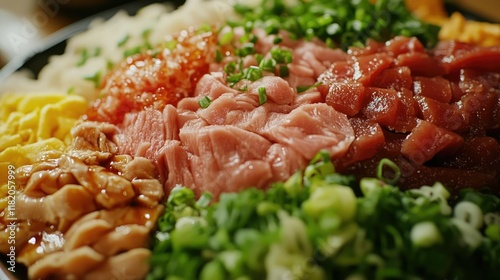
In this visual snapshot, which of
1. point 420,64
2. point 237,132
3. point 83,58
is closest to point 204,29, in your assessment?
point 83,58

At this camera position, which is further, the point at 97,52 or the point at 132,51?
the point at 97,52

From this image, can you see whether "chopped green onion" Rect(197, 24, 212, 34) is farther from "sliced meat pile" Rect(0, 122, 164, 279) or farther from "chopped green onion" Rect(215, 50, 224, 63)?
"sliced meat pile" Rect(0, 122, 164, 279)

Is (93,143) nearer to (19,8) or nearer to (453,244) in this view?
(453,244)

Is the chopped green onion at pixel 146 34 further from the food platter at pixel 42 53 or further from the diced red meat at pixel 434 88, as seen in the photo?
the diced red meat at pixel 434 88

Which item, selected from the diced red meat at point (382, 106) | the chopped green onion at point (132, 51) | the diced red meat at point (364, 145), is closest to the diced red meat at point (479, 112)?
the diced red meat at point (382, 106)

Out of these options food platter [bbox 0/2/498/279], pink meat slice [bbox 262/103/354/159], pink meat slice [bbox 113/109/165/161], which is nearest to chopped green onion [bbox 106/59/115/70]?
food platter [bbox 0/2/498/279]

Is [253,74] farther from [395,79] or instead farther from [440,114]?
[440,114]
